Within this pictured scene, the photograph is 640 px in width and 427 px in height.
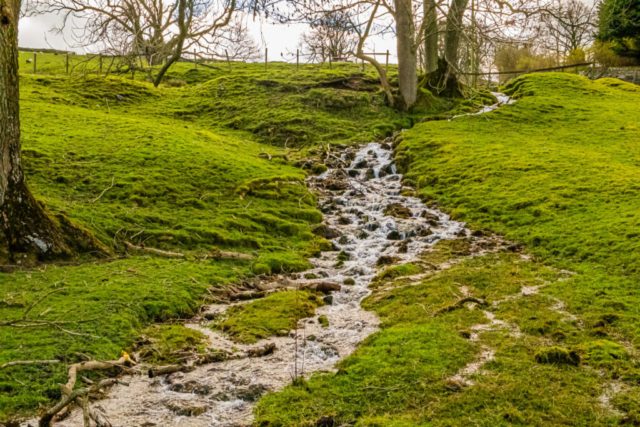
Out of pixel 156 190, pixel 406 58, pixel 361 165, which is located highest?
pixel 406 58

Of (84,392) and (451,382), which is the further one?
(451,382)

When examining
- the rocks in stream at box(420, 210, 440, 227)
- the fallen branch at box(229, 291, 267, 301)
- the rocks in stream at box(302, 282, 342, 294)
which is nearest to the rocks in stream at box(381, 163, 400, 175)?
the rocks in stream at box(420, 210, 440, 227)

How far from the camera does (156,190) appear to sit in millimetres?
10766

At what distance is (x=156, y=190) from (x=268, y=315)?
542cm

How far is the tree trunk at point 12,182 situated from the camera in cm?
680

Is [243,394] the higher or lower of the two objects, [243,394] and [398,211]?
the lower

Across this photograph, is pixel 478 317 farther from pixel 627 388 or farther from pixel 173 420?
pixel 173 420

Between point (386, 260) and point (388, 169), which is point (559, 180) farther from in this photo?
point (386, 260)

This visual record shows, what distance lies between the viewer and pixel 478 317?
20.2 ft

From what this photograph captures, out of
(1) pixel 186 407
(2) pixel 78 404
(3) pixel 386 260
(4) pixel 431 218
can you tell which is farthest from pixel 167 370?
(4) pixel 431 218

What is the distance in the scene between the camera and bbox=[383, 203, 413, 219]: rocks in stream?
1148 centimetres

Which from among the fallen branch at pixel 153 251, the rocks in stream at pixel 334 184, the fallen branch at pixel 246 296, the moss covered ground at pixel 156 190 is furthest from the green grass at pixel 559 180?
the fallen branch at pixel 153 251

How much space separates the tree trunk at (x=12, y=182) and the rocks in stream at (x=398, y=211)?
7289 mm

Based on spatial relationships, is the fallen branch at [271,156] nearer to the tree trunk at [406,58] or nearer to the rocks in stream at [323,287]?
the tree trunk at [406,58]
